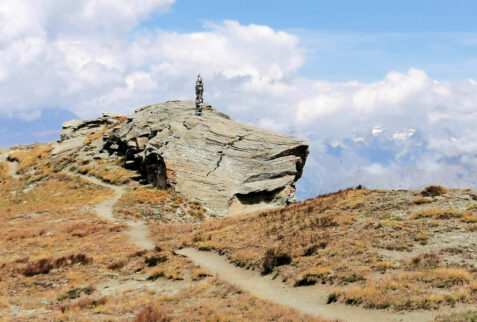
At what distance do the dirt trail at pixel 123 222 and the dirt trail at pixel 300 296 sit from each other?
440 inches

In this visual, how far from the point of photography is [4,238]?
4316 cm

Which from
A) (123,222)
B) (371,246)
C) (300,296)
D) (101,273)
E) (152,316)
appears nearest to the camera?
(152,316)

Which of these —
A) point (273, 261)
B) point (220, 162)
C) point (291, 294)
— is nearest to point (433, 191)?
point (273, 261)

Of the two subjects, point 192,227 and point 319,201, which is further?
point 192,227

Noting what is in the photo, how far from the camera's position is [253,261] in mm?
28078

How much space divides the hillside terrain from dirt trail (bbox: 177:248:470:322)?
0.07 metres

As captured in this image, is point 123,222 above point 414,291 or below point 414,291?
below

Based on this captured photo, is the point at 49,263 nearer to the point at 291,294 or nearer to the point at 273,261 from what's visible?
the point at 273,261

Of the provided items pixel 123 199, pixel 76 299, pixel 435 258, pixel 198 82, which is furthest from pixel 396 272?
pixel 198 82

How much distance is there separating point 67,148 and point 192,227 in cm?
6264

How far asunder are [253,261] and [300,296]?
22.7 ft

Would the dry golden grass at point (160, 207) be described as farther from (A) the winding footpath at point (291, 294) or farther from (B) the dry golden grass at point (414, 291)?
(B) the dry golden grass at point (414, 291)

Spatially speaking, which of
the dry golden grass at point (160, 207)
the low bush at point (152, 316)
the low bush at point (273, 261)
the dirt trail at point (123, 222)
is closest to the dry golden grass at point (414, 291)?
the low bush at point (273, 261)

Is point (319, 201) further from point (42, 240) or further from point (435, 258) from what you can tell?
point (42, 240)
